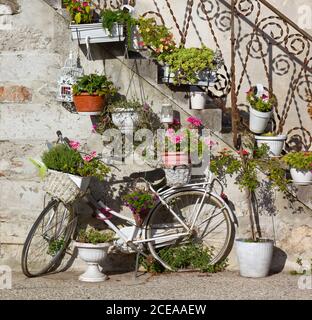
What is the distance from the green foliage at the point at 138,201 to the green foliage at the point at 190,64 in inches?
45.1

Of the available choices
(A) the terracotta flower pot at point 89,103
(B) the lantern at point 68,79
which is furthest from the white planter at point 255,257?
(B) the lantern at point 68,79

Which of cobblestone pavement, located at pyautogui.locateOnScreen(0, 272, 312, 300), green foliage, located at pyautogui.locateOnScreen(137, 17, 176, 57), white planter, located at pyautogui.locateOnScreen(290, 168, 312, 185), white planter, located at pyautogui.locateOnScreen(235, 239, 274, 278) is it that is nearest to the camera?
cobblestone pavement, located at pyautogui.locateOnScreen(0, 272, 312, 300)

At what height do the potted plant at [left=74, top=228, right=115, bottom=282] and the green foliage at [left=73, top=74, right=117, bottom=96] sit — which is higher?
the green foliage at [left=73, top=74, right=117, bottom=96]

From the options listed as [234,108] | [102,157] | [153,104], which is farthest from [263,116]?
[102,157]

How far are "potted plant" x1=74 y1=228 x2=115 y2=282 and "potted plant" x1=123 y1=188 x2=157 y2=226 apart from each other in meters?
0.36

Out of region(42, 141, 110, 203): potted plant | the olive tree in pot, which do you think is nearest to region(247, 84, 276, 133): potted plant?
the olive tree in pot

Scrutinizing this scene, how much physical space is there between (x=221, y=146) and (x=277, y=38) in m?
2.01

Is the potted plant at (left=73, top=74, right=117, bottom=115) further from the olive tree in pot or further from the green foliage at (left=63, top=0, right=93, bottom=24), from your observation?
the olive tree in pot

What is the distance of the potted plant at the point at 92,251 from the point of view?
817 cm

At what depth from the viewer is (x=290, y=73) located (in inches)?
395

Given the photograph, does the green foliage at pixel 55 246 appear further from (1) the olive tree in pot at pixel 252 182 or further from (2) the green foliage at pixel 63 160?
(1) the olive tree in pot at pixel 252 182

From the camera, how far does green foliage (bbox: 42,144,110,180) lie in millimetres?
8109

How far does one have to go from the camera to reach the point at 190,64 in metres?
8.39

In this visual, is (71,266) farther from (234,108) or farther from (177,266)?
(234,108)
